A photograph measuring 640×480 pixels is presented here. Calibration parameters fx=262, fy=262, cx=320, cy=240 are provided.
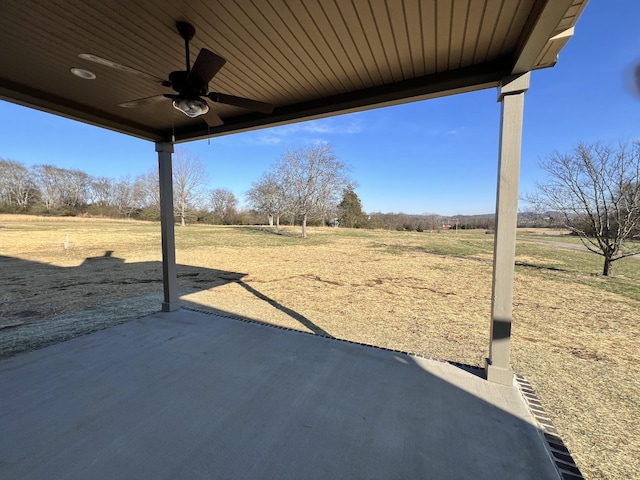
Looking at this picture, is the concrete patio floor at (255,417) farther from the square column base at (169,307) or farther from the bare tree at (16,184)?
the bare tree at (16,184)

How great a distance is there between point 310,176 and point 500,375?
671 inches

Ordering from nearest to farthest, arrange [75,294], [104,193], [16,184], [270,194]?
[75,294]
[270,194]
[16,184]
[104,193]

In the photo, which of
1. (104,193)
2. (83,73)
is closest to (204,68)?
(83,73)

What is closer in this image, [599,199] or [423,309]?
[423,309]

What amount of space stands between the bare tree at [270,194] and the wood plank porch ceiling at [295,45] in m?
16.7

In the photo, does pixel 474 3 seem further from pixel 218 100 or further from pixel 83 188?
pixel 83 188

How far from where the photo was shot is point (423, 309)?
175 inches

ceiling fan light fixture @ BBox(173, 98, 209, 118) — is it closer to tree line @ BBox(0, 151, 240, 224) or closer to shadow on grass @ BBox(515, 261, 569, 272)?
shadow on grass @ BBox(515, 261, 569, 272)

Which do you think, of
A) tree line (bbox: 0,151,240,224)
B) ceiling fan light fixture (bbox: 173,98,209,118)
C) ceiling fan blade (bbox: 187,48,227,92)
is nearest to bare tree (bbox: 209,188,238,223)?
tree line (bbox: 0,151,240,224)

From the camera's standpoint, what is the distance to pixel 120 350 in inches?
98.9

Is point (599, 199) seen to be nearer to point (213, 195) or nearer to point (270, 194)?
point (270, 194)

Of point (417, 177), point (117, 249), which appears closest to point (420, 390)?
point (117, 249)

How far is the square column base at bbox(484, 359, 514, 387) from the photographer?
2062 millimetres

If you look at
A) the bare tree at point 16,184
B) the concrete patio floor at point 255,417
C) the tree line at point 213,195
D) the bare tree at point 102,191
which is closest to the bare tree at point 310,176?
the tree line at point 213,195
